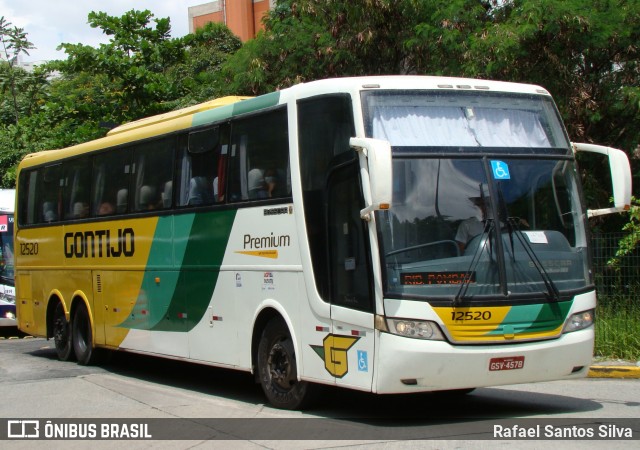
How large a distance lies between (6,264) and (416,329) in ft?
55.8

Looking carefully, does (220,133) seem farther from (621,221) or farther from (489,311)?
(621,221)

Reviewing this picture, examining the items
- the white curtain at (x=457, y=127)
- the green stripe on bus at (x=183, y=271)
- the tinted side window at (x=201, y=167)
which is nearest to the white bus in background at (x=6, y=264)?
the green stripe on bus at (x=183, y=271)

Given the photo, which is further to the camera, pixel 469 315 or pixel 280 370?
pixel 280 370

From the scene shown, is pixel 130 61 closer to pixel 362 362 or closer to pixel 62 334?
pixel 62 334

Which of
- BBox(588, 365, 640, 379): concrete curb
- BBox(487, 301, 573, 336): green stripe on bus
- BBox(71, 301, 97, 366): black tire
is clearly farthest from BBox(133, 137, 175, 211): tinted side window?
BBox(588, 365, 640, 379): concrete curb

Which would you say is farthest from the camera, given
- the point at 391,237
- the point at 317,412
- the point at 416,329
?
the point at 317,412

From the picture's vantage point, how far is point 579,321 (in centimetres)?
910

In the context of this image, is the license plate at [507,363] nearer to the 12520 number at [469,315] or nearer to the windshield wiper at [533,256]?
the 12520 number at [469,315]

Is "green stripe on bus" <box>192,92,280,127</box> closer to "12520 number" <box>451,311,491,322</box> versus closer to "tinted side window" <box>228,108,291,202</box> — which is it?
"tinted side window" <box>228,108,291,202</box>

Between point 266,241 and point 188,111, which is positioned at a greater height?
point 188,111

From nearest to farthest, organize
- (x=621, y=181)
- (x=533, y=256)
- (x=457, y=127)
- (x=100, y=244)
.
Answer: (x=533, y=256)
(x=457, y=127)
(x=621, y=181)
(x=100, y=244)

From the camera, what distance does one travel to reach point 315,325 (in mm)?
9406

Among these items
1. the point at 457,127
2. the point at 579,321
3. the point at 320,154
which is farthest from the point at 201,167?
the point at 579,321

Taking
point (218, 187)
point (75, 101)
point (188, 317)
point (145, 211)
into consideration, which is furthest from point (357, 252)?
point (75, 101)
